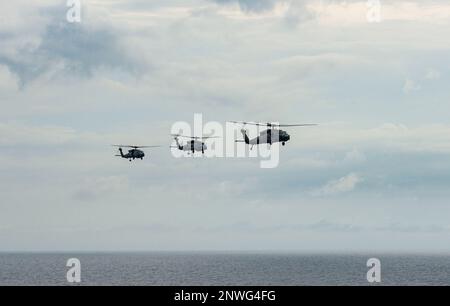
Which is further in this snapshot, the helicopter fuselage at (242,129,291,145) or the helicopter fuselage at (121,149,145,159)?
the helicopter fuselage at (121,149,145,159)

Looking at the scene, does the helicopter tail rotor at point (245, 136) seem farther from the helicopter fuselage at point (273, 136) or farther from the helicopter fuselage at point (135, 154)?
the helicopter fuselage at point (135, 154)

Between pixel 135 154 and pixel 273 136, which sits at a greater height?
pixel 135 154

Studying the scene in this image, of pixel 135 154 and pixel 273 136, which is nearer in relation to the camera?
pixel 273 136

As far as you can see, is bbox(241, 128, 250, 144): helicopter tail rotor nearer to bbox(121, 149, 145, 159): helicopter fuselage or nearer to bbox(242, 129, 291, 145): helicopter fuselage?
bbox(242, 129, 291, 145): helicopter fuselage

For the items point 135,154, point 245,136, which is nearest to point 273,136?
point 245,136

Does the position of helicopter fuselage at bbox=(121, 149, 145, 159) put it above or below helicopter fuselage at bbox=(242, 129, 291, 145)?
above

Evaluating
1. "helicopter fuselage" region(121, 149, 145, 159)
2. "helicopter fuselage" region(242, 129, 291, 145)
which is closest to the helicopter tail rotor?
"helicopter fuselage" region(242, 129, 291, 145)

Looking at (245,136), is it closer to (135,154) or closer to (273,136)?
(273,136)
